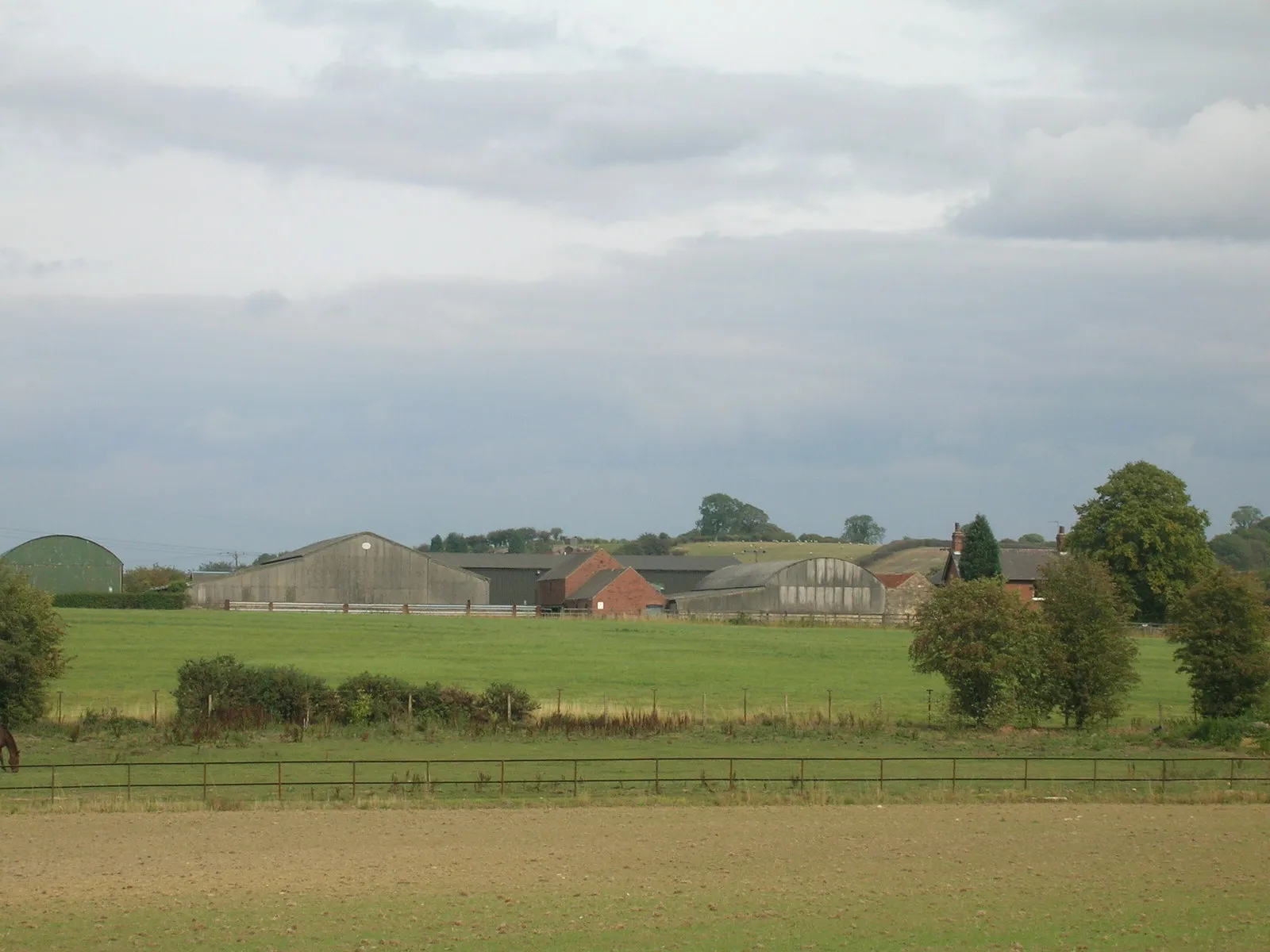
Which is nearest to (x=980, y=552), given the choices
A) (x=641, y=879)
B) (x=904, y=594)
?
(x=904, y=594)

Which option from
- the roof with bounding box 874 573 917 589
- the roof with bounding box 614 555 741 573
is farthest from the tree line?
the roof with bounding box 614 555 741 573

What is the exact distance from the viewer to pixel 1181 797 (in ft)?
109

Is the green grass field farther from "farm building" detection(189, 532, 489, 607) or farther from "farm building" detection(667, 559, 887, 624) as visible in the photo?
"farm building" detection(667, 559, 887, 624)

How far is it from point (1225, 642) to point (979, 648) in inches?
352

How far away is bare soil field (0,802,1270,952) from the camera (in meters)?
18.8

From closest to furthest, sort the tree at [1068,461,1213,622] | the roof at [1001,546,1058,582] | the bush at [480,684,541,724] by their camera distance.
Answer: the bush at [480,684,541,724], the tree at [1068,461,1213,622], the roof at [1001,546,1058,582]

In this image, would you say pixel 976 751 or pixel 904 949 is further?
pixel 976 751

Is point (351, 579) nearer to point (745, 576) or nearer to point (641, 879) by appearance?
point (745, 576)

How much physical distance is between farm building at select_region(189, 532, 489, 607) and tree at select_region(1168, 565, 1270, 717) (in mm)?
65571

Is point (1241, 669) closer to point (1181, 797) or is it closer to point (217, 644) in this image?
point (1181, 797)

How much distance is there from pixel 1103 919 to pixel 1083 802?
13.2m

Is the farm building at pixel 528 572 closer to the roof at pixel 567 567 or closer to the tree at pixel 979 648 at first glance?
the roof at pixel 567 567

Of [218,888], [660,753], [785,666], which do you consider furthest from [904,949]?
[785,666]

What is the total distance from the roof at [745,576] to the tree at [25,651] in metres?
67.0
